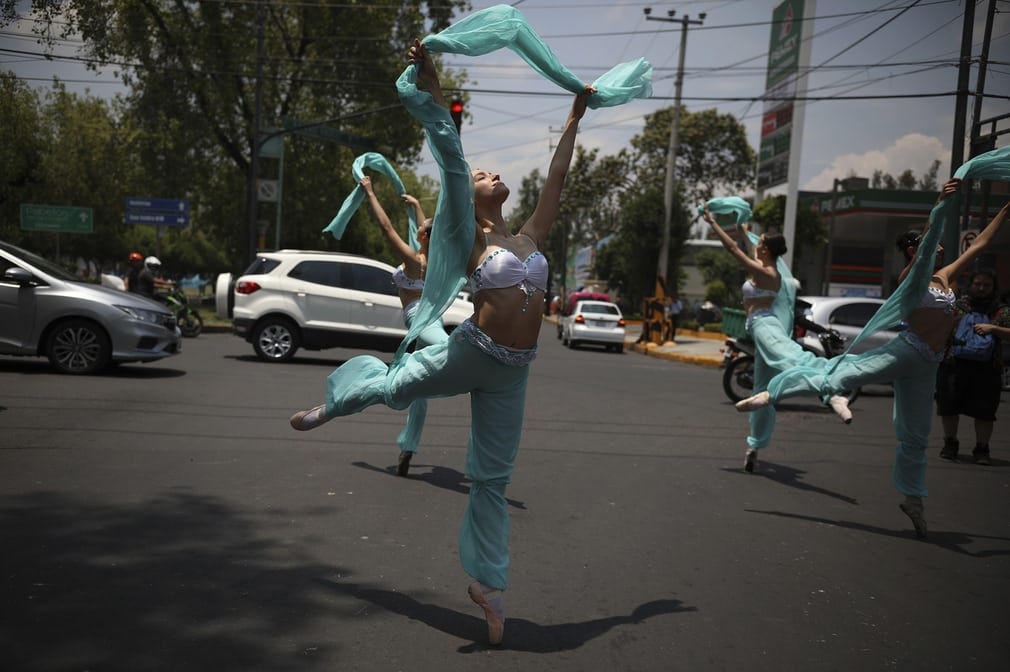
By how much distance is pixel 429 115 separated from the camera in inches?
139

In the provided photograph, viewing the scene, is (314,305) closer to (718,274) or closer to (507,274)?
(507,274)

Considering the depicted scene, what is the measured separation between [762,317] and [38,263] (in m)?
9.34

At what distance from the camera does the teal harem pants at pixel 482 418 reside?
373 centimetres

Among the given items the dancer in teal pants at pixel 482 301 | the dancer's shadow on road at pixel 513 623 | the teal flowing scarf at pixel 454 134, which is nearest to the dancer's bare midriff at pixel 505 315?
the dancer in teal pants at pixel 482 301

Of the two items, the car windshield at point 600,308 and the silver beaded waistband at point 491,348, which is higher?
the silver beaded waistband at point 491,348

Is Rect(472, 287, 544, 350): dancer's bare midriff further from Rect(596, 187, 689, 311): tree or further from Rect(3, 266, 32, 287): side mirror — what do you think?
Rect(596, 187, 689, 311): tree

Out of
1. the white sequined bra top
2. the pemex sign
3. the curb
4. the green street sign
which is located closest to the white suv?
the curb

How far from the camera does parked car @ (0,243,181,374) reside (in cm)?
1082

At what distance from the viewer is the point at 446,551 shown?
4848 millimetres

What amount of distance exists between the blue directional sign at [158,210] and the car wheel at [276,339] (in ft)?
50.9

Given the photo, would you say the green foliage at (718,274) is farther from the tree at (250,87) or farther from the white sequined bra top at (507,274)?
the white sequined bra top at (507,274)

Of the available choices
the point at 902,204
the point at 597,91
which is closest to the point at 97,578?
the point at 597,91

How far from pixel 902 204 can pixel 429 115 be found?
114 ft

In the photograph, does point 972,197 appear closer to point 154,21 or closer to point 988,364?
point 988,364
